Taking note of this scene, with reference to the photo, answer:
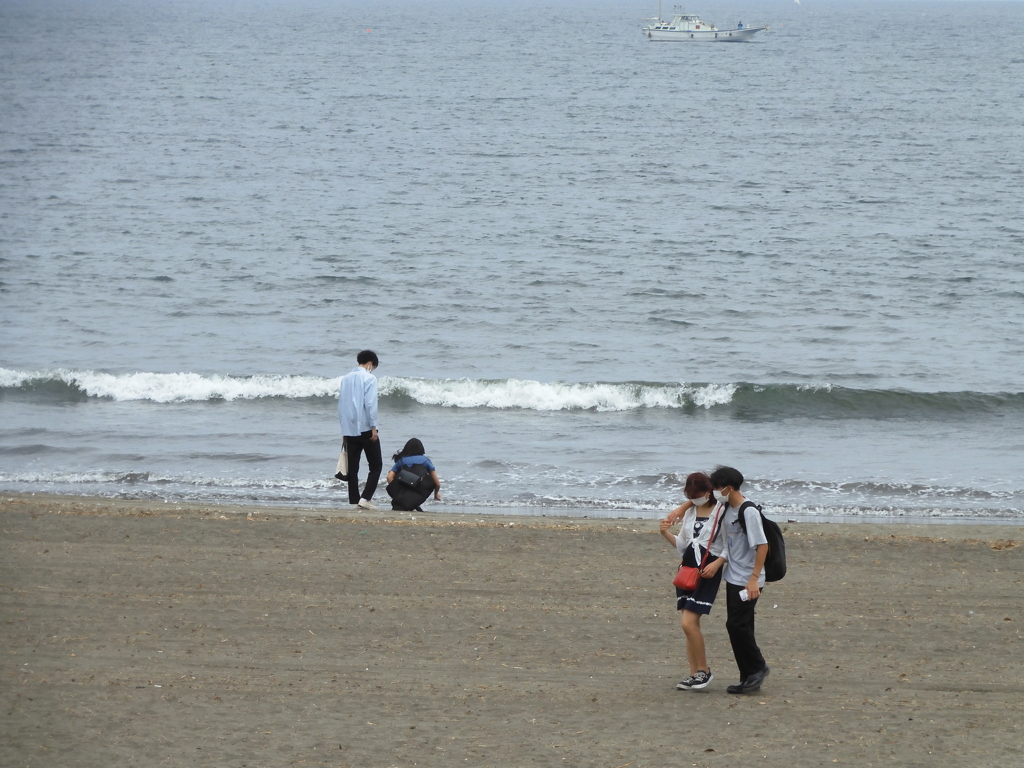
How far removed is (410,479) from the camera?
11016 millimetres

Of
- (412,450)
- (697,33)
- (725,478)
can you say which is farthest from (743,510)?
(697,33)

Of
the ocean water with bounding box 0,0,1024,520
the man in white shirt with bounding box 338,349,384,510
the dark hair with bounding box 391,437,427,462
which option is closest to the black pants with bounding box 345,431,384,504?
the man in white shirt with bounding box 338,349,384,510

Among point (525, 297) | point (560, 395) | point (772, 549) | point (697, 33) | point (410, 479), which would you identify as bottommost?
point (772, 549)

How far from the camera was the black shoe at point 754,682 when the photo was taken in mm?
6367

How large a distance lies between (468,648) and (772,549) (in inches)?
85.0

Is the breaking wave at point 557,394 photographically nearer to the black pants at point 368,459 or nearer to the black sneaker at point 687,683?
the black pants at point 368,459

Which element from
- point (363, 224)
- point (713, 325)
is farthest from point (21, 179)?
point (713, 325)

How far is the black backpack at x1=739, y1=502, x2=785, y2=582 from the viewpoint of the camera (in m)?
6.01

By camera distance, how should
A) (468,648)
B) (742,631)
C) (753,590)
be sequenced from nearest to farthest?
1. (753,590)
2. (742,631)
3. (468,648)

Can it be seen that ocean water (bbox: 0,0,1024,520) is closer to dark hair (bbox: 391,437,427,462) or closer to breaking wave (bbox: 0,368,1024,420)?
breaking wave (bbox: 0,368,1024,420)

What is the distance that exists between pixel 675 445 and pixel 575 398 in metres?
2.62

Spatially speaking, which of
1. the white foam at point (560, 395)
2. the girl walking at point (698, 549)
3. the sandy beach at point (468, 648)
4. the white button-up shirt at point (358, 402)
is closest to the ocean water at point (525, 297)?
the white foam at point (560, 395)

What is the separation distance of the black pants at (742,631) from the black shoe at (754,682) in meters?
0.02

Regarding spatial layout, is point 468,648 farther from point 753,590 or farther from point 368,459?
point 368,459
